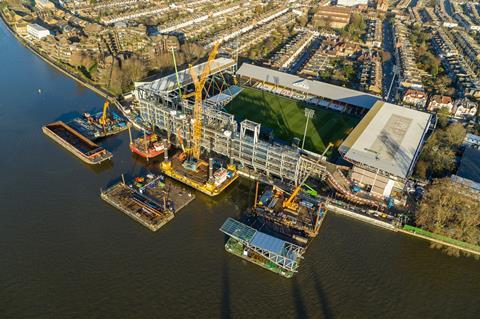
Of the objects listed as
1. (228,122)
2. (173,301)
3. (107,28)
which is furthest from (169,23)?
(173,301)

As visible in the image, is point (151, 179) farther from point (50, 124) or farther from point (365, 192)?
point (365, 192)

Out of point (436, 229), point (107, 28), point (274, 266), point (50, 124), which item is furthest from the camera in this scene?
point (107, 28)

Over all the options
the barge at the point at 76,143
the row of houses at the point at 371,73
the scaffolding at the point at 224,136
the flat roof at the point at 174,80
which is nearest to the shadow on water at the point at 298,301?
the scaffolding at the point at 224,136

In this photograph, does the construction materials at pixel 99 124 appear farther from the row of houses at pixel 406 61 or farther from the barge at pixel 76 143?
the row of houses at pixel 406 61

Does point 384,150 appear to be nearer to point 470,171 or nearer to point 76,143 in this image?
point 470,171

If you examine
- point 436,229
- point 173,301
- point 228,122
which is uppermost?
point 228,122

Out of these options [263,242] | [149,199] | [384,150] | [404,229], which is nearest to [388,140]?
[384,150]

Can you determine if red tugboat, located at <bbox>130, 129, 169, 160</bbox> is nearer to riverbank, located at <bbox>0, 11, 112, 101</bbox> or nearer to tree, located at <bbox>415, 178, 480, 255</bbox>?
riverbank, located at <bbox>0, 11, 112, 101</bbox>
